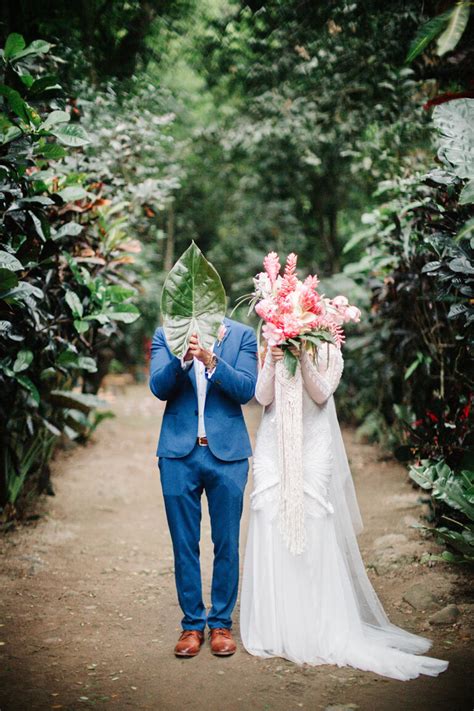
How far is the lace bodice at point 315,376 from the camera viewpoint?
3.79 metres

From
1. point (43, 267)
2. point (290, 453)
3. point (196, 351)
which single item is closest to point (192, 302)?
point (196, 351)

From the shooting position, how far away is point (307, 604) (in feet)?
12.1

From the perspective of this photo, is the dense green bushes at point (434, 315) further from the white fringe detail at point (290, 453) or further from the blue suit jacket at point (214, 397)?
the blue suit jacket at point (214, 397)

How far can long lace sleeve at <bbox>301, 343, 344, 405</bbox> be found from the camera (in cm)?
379

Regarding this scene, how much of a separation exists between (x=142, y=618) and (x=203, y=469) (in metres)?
1.37

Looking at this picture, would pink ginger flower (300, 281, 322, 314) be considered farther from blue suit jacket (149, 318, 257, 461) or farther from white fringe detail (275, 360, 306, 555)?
blue suit jacket (149, 318, 257, 461)

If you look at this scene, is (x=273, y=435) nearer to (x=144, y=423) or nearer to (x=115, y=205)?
(x=115, y=205)

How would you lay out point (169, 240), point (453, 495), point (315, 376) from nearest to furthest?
1. point (315, 376)
2. point (453, 495)
3. point (169, 240)

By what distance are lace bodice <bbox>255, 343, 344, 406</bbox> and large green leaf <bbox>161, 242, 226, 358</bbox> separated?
44 cm

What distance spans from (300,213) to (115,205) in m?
7.07

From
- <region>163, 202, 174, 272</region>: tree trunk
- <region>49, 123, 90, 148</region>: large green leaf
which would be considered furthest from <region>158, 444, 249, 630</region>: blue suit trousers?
<region>163, 202, 174, 272</region>: tree trunk

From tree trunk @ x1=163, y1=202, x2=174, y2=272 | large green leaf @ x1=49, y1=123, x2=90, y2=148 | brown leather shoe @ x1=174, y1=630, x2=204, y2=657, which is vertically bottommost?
brown leather shoe @ x1=174, y1=630, x2=204, y2=657

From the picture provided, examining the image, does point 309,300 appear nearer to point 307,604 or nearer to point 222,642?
point 307,604

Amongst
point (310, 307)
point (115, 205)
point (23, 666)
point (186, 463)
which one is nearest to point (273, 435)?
point (186, 463)
